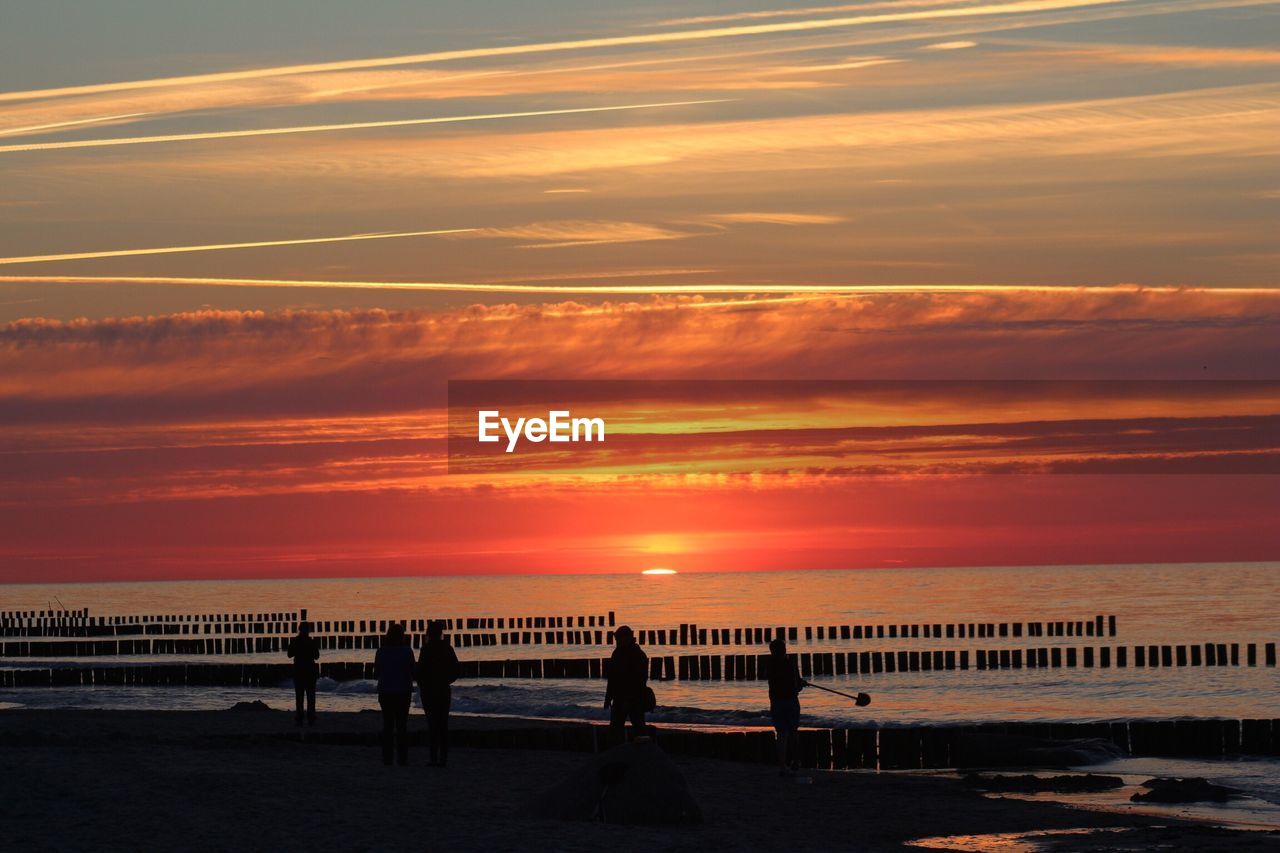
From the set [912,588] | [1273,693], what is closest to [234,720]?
[1273,693]

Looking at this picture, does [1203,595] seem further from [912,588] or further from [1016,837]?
[1016,837]

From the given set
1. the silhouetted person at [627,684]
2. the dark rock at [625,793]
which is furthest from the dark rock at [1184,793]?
the dark rock at [625,793]

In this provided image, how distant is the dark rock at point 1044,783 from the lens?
23.0 metres

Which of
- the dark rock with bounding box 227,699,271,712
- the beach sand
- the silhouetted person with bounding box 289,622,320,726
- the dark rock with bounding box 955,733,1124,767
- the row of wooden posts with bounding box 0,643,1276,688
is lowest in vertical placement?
the row of wooden posts with bounding box 0,643,1276,688

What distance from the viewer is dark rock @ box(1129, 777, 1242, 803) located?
71.6 ft

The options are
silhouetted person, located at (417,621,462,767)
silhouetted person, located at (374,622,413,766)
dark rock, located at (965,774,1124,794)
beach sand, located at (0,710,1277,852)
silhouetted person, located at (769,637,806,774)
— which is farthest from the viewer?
dark rock, located at (965,774,1124,794)

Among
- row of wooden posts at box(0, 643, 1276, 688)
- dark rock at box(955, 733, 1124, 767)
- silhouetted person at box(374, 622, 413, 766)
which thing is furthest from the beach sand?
row of wooden posts at box(0, 643, 1276, 688)

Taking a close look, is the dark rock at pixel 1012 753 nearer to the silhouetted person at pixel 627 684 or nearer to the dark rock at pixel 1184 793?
the dark rock at pixel 1184 793

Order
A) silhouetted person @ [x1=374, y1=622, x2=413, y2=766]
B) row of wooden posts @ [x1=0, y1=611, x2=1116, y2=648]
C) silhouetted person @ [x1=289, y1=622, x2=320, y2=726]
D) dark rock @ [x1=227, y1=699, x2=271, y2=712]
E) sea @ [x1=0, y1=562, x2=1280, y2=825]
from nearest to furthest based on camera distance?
silhouetted person @ [x1=374, y1=622, x2=413, y2=766]
silhouetted person @ [x1=289, y1=622, x2=320, y2=726]
dark rock @ [x1=227, y1=699, x2=271, y2=712]
sea @ [x1=0, y1=562, x2=1280, y2=825]
row of wooden posts @ [x1=0, y1=611, x2=1116, y2=648]

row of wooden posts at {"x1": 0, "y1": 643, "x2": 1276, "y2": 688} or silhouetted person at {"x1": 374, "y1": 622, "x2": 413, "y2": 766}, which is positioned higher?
silhouetted person at {"x1": 374, "y1": 622, "x2": 413, "y2": 766}

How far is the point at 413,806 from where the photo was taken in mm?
16844

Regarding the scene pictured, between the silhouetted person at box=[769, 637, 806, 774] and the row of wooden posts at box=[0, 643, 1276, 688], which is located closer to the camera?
the silhouetted person at box=[769, 637, 806, 774]

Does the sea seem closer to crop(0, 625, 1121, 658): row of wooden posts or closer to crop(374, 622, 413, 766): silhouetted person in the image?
crop(0, 625, 1121, 658): row of wooden posts

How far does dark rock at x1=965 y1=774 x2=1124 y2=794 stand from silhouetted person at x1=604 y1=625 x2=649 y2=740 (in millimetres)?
6216
